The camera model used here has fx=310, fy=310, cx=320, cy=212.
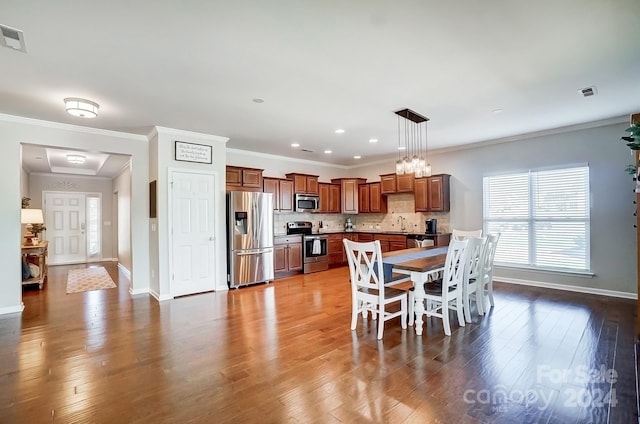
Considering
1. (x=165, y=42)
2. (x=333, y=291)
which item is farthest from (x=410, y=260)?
(x=165, y=42)

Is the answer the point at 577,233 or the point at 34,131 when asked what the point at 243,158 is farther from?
the point at 577,233

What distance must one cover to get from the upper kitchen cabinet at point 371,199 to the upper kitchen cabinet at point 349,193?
0.37 feet

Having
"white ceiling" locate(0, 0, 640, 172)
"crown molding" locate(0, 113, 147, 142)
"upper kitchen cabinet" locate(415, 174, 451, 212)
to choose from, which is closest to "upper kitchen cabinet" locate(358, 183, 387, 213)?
"upper kitchen cabinet" locate(415, 174, 451, 212)

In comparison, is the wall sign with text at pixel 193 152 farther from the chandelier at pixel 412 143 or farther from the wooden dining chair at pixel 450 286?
the wooden dining chair at pixel 450 286

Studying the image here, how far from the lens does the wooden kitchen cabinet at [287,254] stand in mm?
6465

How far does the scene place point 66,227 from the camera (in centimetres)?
870

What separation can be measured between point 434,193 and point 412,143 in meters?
1.19

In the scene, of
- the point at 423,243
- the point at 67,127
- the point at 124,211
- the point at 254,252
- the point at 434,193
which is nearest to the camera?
the point at 67,127

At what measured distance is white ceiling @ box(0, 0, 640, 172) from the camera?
208cm

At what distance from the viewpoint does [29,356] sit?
2.88 metres

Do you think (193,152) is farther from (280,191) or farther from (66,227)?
(66,227)

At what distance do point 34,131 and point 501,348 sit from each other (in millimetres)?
6335

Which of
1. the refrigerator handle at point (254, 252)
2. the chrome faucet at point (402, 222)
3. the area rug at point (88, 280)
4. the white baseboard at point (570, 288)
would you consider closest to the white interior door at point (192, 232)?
the refrigerator handle at point (254, 252)

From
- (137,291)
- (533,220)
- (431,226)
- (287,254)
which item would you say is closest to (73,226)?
(137,291)
